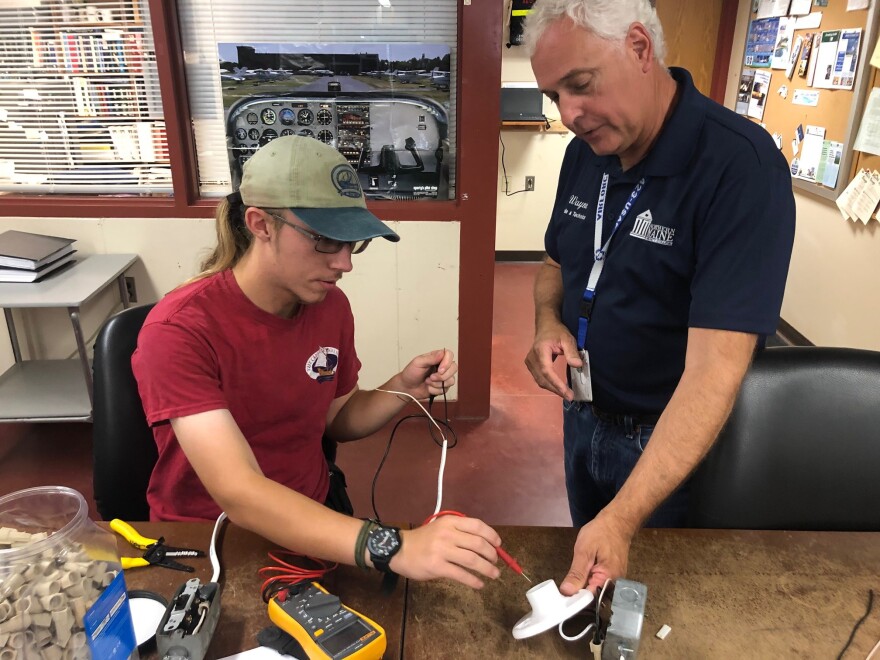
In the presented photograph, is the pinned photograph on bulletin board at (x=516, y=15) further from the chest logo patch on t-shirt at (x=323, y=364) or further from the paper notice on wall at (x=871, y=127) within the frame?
the chest logo patch on t-shirt at (x=323, y=364)

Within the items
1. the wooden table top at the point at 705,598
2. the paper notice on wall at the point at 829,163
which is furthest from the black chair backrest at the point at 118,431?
the paper notice on wall at the point at 829,163

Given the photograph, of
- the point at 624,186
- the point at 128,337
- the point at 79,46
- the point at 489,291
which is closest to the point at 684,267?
the point at 624,186

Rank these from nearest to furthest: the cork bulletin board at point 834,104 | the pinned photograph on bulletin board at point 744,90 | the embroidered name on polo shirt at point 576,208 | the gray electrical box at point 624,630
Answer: the gray electrical box at point 624,630
the embroidered name on polo shirt at point 576,208
the cork bulletin board at point 834,104
the pinned photograph on bulletin board at point 744,90

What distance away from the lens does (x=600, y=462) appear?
4.86 feet

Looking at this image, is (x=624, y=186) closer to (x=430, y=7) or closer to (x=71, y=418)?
(x=430, y=7)

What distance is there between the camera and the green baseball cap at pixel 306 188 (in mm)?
1135

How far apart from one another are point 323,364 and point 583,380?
556 millimetres

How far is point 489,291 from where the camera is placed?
2.90 m

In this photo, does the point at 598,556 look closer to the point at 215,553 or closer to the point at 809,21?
the point at 215,553

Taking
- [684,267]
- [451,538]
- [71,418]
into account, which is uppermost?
[684,267]

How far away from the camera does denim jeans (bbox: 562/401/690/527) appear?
1.40 metres

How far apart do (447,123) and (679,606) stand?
2.18m

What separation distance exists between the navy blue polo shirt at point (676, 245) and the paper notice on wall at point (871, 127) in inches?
95.7

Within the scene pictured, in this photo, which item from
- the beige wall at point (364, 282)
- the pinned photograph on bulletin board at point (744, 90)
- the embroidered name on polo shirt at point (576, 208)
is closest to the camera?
the embroidered name on polo shirt at point (576, 208)
